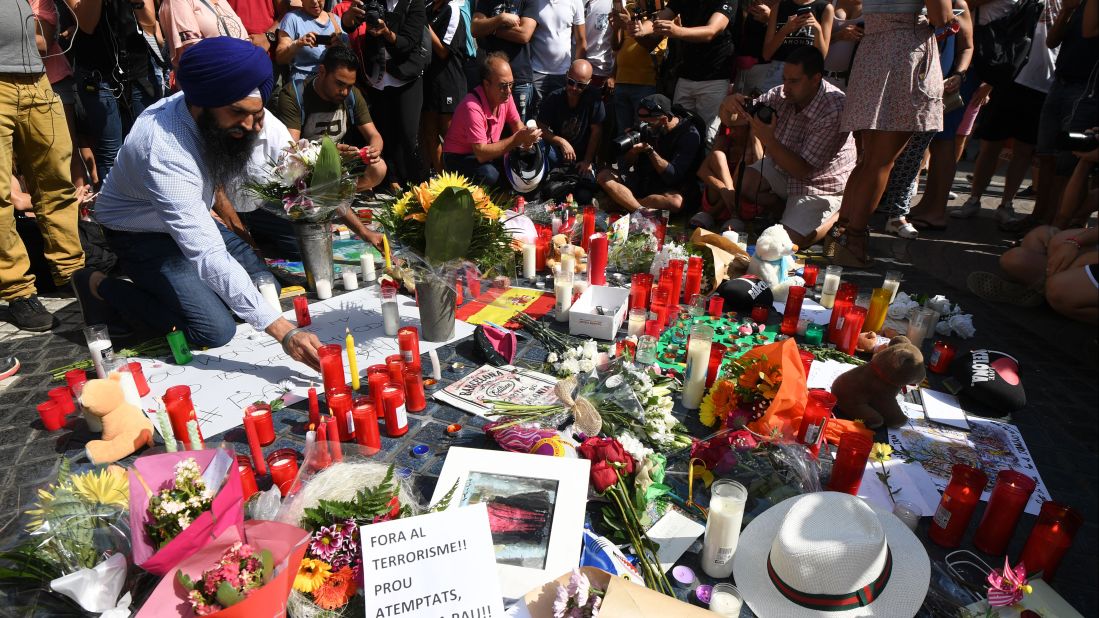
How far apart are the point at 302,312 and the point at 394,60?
11.9 feet

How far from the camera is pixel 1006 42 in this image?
588cm

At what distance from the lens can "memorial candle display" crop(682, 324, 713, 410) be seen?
2910 mm

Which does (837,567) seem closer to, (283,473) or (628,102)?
(283,473)

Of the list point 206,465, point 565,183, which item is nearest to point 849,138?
point 565,183

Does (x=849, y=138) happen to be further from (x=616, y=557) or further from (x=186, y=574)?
(x=186, y=574)

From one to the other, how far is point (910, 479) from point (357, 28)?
252 inches

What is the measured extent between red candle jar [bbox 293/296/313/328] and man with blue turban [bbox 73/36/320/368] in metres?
0.27

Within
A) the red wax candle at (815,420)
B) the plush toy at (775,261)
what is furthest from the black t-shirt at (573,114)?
the red wax candle at (815,420)

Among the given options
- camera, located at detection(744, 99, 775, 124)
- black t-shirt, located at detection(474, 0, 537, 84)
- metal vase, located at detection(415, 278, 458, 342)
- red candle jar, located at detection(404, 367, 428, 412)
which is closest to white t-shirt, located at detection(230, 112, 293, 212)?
metal vase, located at detection(415, 278, 458, 342)

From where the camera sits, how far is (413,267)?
3295 mm

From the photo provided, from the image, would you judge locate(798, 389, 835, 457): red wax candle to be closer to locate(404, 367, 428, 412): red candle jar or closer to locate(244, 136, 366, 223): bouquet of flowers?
locate(404, 367, 428, 412): red candle jar

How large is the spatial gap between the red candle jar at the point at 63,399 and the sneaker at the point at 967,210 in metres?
A: 8.19

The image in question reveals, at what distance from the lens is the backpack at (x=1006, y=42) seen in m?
5.70

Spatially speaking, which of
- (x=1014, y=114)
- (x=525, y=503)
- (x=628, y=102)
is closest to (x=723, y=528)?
(x=525, y=503)
